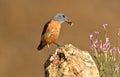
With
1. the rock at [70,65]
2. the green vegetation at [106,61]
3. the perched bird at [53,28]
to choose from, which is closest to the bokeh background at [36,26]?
the perched bird at [53,28]

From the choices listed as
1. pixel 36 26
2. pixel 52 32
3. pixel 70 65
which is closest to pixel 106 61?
pixel 52 32

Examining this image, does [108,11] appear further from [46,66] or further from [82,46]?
[46,66]

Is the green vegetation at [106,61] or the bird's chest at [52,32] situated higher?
the bird's chest at [52,32]

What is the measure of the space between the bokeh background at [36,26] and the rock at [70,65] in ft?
26.3

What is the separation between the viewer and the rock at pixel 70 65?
316 inches

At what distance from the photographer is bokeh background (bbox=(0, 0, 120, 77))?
17062mm

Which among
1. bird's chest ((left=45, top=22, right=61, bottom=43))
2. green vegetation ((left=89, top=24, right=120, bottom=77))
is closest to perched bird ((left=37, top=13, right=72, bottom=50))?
bird's chest ((left=45, top=22, right=61, bottom=43))

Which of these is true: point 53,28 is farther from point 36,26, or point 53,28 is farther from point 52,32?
point 36,26

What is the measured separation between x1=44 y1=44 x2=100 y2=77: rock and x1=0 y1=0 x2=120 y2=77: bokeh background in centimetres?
802

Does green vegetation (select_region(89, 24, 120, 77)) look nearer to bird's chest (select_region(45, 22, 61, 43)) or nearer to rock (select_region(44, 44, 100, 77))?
bird's chest (select_region(45, 22, 61, 43))

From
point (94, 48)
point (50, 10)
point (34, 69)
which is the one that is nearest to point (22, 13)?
point (50, 10)

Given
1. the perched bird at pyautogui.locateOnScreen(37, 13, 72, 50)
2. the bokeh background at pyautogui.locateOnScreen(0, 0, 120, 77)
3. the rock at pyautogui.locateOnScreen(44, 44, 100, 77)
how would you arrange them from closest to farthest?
the rock at pyautogui.locateOnScreen(44, 44, 100, 77) → the perched bird at pyautogui.locateOnScreen(37, 13, 72, 50) → the bokeh background at pyautogui.locateOnScreen(0, 0, 120, 77)

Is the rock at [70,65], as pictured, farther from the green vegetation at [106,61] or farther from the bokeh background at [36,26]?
the bokeh background at [36,26]

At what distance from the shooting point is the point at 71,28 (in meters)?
18.1
